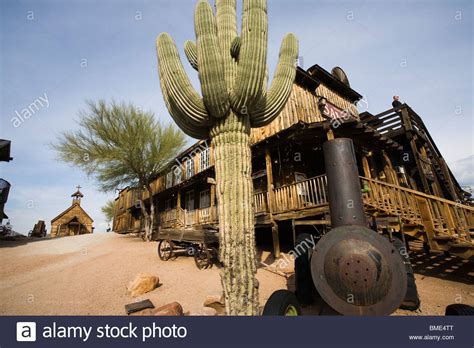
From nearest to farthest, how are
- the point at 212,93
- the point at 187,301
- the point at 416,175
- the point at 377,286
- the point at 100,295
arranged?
the point at 377,286, the point at 212,93, the point at 187,301, the point at 100,295, the point at 416,175

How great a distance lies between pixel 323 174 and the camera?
8.70 meters

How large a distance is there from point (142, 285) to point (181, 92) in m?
5.80

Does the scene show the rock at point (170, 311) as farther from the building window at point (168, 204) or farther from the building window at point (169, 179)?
the building window at point (168, 204)

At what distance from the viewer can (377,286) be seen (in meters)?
2.86

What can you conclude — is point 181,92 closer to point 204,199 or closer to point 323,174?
point 323,174

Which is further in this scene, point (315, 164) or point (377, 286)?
point (315, 164)

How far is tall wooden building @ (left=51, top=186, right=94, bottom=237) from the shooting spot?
31.3 m

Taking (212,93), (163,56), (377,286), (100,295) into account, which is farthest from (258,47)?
(100,295)

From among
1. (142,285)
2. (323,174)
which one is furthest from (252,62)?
(142,285)

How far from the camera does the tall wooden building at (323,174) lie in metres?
6.60

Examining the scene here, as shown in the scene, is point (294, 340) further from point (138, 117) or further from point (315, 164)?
point (138, 117)

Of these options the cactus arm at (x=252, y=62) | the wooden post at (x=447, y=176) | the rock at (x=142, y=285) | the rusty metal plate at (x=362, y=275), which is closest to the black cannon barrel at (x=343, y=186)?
the rusty metal plate at (x=362, y=275)

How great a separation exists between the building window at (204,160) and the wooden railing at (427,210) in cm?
1022

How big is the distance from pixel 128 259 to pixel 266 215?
675 cm
